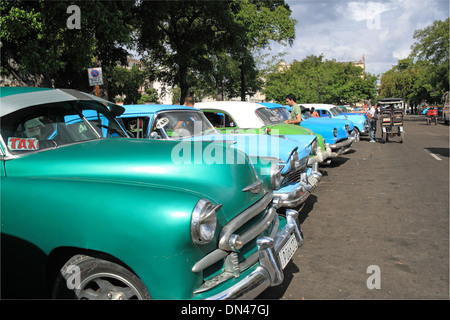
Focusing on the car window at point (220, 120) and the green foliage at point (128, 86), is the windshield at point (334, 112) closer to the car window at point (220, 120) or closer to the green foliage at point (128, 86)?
the car window at point (220, 120)

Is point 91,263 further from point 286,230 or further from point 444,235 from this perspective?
point 444,235

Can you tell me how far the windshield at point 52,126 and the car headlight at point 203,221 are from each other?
5.34 ft

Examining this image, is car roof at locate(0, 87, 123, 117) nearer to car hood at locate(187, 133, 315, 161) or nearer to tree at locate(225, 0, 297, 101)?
car hood at locate(187, 133, 315, 161)

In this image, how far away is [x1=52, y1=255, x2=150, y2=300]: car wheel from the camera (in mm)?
2277

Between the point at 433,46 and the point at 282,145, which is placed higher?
the point at 433,46

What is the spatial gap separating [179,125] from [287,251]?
3.14m

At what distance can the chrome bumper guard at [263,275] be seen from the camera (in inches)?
92.7

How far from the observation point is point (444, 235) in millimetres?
4855

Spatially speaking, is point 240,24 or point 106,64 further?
point 240,24

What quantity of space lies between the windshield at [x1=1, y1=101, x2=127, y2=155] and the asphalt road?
2.34 meters

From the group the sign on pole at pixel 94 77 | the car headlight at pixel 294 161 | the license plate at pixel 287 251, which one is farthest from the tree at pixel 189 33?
the license plate at pixel 287 251

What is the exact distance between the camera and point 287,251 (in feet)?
10.3

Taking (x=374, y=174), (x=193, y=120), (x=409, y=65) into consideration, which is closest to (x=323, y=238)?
(x=193, y=120)

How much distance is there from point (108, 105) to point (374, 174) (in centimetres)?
746
